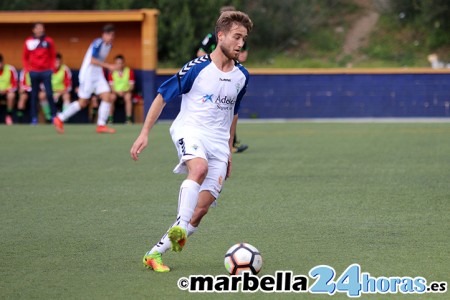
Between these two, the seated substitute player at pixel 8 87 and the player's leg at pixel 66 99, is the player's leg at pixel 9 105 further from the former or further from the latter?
the player's leg at pixel 66 99

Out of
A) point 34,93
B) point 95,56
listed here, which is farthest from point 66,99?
point 95,56

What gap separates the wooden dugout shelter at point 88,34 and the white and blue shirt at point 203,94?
17731 millimetres

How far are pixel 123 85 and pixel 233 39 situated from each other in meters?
17.8

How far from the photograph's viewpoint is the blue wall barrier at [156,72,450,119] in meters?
24.8

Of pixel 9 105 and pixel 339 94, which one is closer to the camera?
pixel 9 105

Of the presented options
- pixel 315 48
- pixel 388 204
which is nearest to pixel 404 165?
pixel 388 204

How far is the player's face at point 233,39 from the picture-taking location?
6656 mm

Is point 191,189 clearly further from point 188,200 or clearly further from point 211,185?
point 211,185

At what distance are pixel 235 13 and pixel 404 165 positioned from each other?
7.06 meters

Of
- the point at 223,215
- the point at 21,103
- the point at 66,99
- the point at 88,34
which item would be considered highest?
the point at 88,34

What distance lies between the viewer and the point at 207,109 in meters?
6.79

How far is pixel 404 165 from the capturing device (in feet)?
43.7

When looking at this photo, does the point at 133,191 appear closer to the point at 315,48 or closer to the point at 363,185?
the point at 363,185

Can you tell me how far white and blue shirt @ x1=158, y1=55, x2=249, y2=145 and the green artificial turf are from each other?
902 mm
